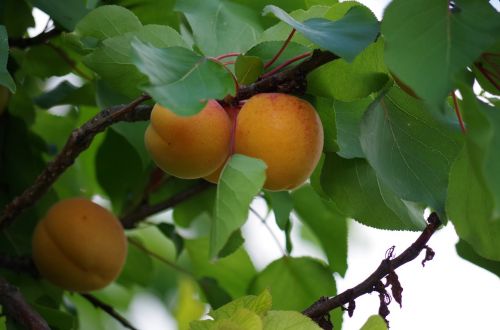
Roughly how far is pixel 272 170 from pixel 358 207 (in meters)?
0.19

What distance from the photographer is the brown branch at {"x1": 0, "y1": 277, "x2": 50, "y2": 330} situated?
106cm

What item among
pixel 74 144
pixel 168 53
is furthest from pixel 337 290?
pixel 168 53

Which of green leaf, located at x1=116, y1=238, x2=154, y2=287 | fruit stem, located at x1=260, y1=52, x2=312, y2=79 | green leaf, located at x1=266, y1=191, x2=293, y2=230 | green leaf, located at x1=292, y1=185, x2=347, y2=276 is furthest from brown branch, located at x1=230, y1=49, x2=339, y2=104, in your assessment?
green leaf, located at x1=116, y1=238, x2=154, y2=287

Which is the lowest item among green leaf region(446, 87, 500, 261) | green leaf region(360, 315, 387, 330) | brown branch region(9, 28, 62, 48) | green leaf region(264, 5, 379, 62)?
brown branch region(9, 28, 62, 48)

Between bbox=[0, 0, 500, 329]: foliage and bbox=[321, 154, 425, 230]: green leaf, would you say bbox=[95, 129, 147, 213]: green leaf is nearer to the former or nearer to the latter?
bbox=[0, 0, 500, 329]: foliage

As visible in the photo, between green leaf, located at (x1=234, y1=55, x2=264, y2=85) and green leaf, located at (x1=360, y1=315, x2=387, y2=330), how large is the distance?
0.28 meters

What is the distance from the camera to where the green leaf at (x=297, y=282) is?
129cm

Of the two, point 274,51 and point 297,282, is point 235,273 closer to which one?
point 297,282

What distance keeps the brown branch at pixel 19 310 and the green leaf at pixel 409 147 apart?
1.47 ft

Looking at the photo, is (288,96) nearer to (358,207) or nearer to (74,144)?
(358,207)

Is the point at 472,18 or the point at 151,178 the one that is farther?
the point at 151,178

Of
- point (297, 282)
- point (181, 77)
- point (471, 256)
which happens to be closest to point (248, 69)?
point (181, 77)

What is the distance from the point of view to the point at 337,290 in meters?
1.30

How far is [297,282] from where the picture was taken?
1.31m
